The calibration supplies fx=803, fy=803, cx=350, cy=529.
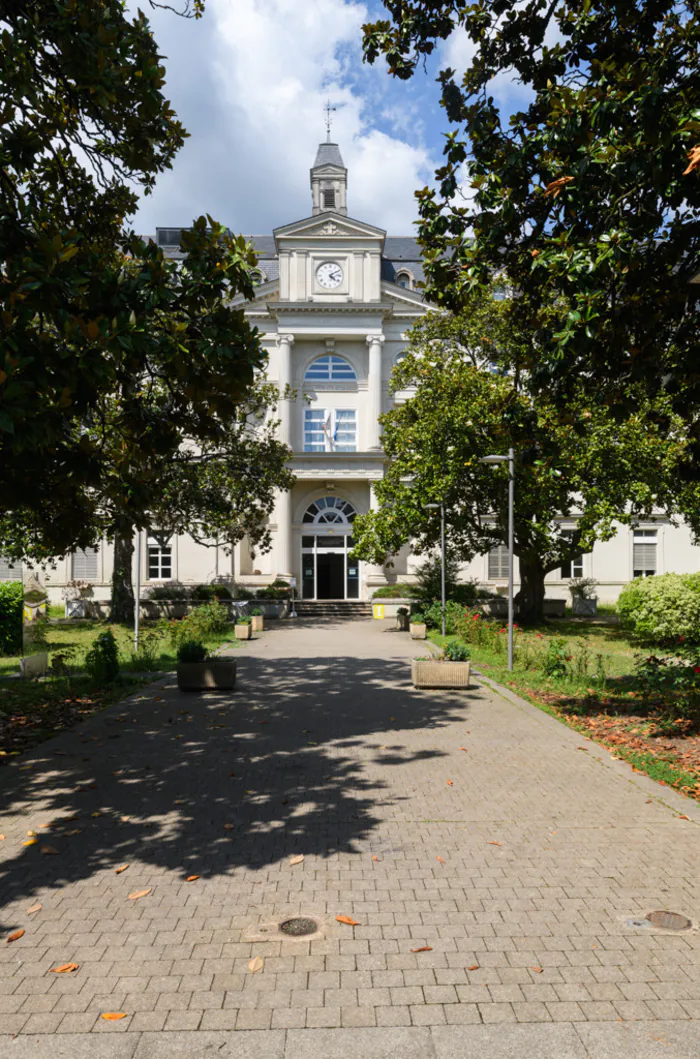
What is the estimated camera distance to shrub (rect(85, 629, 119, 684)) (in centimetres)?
1354

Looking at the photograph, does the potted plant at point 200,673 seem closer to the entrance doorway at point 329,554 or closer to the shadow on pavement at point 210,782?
the shadow on pavement at point 210,782

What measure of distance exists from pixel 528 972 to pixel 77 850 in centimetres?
343

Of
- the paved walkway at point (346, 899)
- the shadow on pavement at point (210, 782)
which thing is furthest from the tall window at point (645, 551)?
the paved walkway at point (346, 899)

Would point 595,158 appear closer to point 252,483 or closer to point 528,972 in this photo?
point 528,972

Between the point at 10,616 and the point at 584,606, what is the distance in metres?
28.4

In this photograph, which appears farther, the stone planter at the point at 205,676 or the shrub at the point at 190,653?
the shrub at the point at 190,653

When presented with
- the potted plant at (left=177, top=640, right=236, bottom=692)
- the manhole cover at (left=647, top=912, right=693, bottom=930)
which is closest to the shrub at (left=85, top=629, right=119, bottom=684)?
the potted plant at (left=177, top=640, right=236, bottom=692)

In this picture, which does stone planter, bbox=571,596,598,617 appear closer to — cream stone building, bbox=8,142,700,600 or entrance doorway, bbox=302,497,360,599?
cream stone building, bbox=8,142,700,600

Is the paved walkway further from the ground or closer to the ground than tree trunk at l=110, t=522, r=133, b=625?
closer to the ground

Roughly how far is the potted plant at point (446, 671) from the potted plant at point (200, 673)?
3217 mm

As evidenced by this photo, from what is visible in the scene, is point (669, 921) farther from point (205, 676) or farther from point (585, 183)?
point (205, 676)

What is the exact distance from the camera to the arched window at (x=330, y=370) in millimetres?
42500

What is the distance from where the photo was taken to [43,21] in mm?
8016

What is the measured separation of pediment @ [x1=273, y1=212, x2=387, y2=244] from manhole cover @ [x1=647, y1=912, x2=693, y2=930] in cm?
4011
